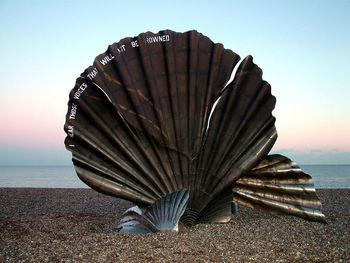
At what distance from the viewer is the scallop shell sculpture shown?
5.34m

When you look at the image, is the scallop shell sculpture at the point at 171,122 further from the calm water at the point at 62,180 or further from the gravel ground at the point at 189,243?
the calm water at the point at 62,180

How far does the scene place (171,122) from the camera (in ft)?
17.9

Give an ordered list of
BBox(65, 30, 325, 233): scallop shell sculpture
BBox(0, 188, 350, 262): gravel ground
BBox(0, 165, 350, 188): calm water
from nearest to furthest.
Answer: BBox(0, 188, 350, 262): gravel ground < BBox(65, 30, 325, 233): scallop shell sculpture < BBox(0, 165, 350, 188): calm water

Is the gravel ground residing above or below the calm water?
above

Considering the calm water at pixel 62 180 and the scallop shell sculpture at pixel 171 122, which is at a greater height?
the scallop shell sculpture at pixel 171 122

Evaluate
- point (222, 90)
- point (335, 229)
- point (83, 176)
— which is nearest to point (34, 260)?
point (83, 176)

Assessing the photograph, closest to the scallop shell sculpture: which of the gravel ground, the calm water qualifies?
the gravel ground

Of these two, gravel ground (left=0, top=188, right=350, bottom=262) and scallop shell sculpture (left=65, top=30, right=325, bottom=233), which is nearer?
gravel ground (left=0, top=188, right=350, bottom=262)

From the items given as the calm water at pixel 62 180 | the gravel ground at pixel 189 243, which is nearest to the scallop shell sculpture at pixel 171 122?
the gravel ground at pixel 189 243

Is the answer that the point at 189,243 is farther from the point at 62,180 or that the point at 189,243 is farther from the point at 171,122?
the point at 62,180

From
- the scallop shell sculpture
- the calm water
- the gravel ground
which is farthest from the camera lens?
the calm water

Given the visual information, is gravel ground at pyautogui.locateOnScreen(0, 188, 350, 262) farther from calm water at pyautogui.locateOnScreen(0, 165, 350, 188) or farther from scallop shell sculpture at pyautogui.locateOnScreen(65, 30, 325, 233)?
calm water at pyautogui.locateOnScreen(0, 165, 350, 188)

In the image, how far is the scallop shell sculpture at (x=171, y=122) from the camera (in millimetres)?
5340

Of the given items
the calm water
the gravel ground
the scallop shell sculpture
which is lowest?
the calm water
